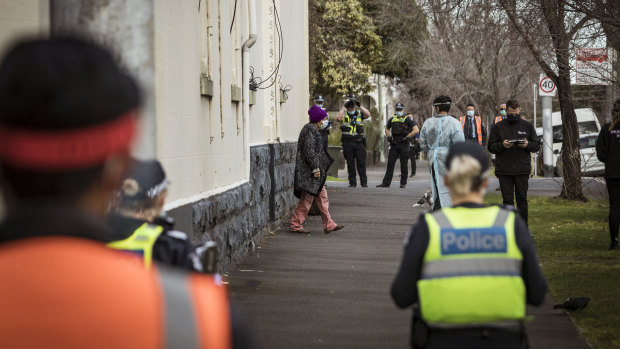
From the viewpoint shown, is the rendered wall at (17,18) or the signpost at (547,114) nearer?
the rendered wall at (17,18)

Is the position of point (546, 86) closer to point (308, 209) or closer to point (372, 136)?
point (308, 209)

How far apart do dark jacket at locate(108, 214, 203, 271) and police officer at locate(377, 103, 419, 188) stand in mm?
18666

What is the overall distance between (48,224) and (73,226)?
36 mm

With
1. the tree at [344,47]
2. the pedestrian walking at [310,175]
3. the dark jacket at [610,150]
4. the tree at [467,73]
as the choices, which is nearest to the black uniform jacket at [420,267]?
the dark jacket at [610,150]

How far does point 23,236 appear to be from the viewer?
1.49m

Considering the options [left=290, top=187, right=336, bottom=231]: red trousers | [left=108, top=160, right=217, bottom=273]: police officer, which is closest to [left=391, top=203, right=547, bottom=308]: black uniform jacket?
[left=108, top=160, right=217, bottom=273]: police officer

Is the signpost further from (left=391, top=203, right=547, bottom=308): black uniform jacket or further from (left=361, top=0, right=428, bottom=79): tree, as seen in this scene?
(left=391, top=203, right=547, bottom=308): black uniform jacket

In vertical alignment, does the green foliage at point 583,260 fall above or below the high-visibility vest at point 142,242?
below

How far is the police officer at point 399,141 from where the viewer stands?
22297 millimetres

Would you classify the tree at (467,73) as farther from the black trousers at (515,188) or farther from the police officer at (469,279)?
the police officer at (469,279)

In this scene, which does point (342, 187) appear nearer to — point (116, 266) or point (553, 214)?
point (553, 214)

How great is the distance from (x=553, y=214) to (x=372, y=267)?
706 centimetres

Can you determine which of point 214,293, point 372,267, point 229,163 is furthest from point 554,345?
point 214,293

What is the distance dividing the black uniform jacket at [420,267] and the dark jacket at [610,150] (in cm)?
818
